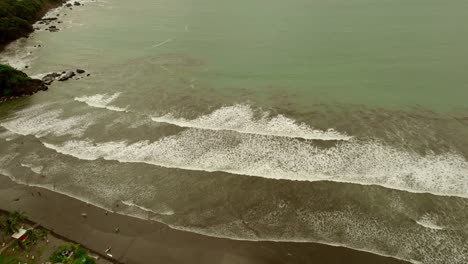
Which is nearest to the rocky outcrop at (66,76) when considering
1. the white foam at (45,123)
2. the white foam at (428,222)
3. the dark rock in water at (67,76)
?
the dark rock in water at (67,76)

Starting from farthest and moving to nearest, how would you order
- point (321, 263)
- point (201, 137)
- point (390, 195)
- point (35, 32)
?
point (35, 32) → point (201, 137) → point (390, 195) → point (321, 263)

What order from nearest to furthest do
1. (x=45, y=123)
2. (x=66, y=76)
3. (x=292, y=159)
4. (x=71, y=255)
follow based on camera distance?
(x=71, y=255)
(x=292, y=159)
(x=45, y=123)
(x=66, y=76)

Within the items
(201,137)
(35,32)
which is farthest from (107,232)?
(35,32)

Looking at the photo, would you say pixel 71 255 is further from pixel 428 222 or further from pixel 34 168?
pixel 428 222

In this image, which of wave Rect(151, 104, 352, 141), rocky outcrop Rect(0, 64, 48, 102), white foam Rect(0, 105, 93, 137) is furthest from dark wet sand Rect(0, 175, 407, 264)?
rocky outcrop Rect(0, 64, 48, 102)

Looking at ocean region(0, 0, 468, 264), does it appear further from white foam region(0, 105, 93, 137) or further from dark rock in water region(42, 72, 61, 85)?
dark rock in water region(42, 72, 61, 85)

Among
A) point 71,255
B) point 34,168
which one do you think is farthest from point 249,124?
point 34,168

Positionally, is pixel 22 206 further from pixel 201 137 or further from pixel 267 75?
pixel 267 75
